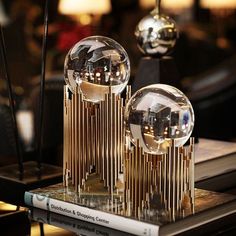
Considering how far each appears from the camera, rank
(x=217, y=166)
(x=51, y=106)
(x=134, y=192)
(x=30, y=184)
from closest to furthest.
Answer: (x=134, y=192)
(x=30, y=184)
(x=217, y=166)
(x=51, y=106)

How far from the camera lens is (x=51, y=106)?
242 cm

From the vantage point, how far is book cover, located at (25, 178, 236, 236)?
938mm

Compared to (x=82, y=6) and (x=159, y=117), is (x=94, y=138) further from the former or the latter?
(x=82, y=6)

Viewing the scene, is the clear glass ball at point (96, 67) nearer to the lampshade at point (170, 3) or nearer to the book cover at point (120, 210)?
the book cover at point (120, 210)

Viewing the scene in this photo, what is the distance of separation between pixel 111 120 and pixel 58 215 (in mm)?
152

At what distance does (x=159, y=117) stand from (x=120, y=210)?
135 millimetres

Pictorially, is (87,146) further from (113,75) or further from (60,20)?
(60,20)

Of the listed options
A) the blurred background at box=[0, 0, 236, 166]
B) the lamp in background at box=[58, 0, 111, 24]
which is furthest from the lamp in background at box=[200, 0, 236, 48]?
the lamp in background at box=[58, 0, 111, 24]

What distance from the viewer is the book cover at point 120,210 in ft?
3.08

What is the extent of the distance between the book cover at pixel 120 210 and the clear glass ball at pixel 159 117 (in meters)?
0.09

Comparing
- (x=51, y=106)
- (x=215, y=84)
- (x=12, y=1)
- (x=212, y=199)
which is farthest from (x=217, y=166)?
(x=12, y=1)

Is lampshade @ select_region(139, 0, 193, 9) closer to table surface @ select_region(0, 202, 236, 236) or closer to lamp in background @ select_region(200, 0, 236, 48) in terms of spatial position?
lamp in background @ select_region(200, 0, 236, 48)

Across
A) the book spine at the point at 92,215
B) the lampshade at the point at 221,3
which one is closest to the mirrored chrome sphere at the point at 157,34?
the book spine at the point at 92,215

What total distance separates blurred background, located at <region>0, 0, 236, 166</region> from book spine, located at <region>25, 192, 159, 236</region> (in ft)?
1.21
